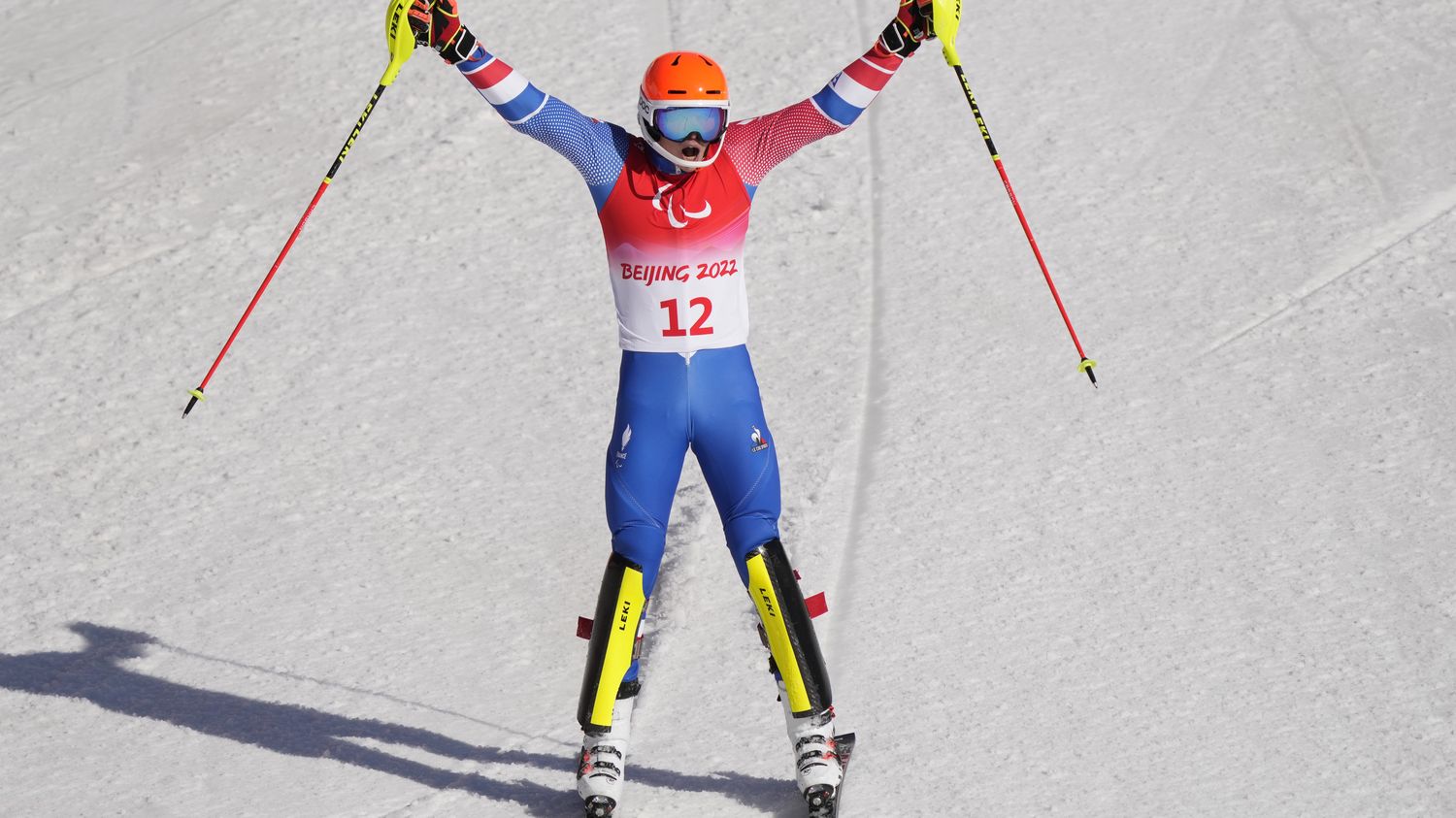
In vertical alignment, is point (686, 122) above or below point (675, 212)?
above

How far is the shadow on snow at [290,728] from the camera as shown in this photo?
6.39 m

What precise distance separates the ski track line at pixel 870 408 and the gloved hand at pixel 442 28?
2.76 m

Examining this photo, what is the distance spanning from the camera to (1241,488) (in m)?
7.98

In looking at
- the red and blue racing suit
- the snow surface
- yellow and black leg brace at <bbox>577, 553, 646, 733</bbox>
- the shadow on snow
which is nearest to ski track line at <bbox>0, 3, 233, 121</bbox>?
the snow surface

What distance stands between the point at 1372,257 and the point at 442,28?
5.74m

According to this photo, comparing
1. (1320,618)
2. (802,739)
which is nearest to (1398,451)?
(1320,618)

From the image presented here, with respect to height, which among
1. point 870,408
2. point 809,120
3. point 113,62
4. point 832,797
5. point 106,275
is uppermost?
point 113,62

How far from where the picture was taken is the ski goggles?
5832mm

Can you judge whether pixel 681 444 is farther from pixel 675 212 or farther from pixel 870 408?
pixel 870 408

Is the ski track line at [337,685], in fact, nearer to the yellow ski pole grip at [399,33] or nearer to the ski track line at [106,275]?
the yellow ski pole grip at [399,33]

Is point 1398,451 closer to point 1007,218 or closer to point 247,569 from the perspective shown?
point 1007,218

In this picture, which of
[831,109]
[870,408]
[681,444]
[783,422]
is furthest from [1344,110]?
[681,444]

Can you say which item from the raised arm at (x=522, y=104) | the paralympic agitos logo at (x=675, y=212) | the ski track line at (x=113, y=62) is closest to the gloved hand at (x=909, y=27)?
the paralympic agitos logo at (x=675, y=212)

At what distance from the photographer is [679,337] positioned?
597 centimetres
